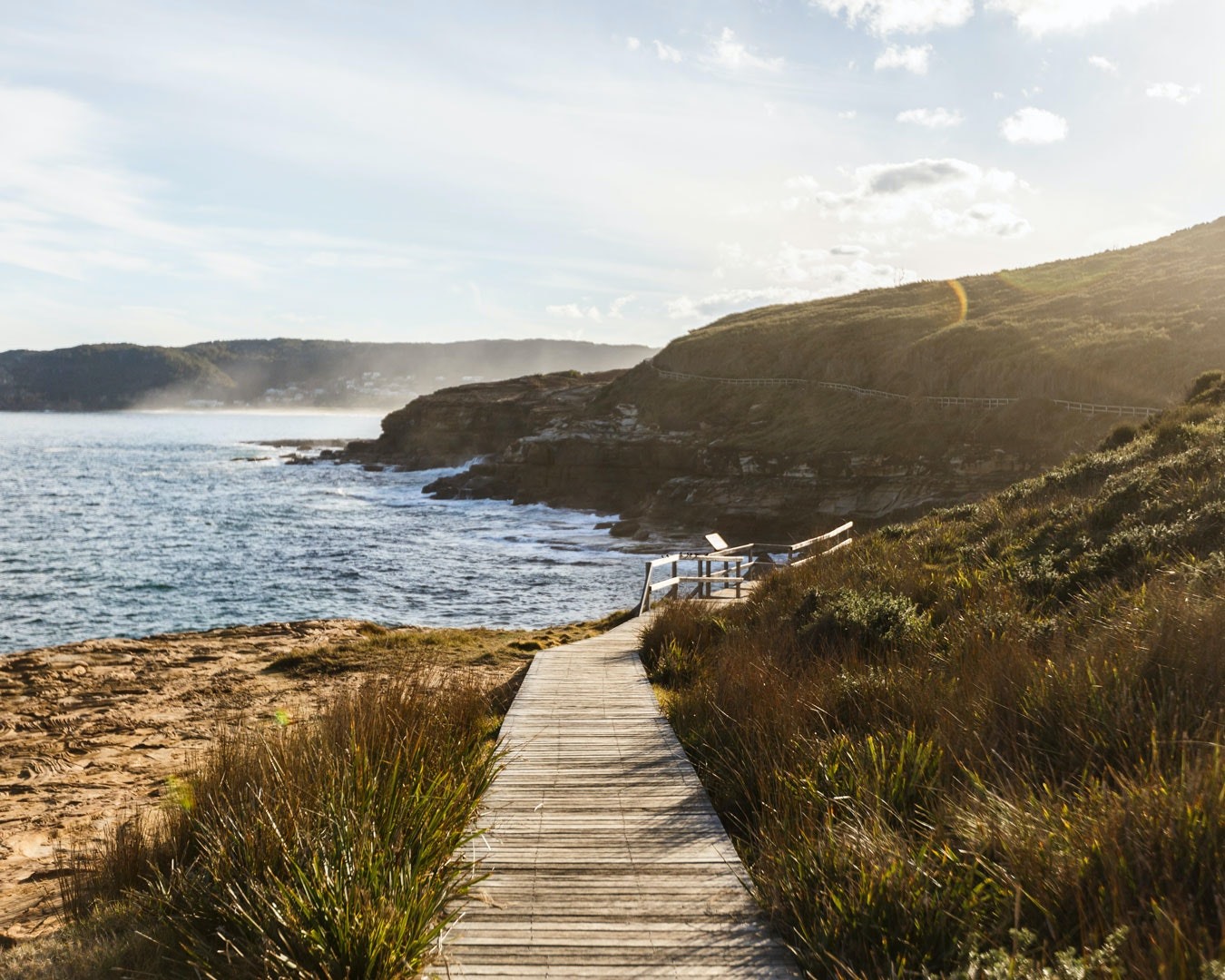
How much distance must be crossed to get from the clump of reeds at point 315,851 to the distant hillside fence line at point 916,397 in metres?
22.4

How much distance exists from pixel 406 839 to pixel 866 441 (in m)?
41.5

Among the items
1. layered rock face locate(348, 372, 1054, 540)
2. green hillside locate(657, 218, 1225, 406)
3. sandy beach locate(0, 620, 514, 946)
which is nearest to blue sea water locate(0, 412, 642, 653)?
layered rock face locate(348, 372, 1054, 540)

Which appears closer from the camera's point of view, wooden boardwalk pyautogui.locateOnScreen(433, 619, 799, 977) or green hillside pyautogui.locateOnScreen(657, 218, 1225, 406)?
wooden boardwalk pyautogui.locateOnScreen(433, 619, 799, 977)

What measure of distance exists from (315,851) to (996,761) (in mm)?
3691

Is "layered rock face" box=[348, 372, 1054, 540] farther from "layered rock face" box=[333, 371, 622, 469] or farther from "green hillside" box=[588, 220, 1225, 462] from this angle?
"green hillside" box=[588, 220, 1225, 462]

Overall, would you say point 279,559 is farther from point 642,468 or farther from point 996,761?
point 996,761

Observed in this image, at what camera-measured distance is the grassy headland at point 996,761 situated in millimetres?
3232

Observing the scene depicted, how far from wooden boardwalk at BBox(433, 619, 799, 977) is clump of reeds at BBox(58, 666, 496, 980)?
238mm

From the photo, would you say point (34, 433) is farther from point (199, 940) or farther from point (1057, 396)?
point (199, 940)

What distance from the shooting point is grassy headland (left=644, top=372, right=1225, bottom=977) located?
10.6ft

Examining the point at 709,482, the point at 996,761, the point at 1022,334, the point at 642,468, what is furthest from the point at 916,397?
the point at 996,761

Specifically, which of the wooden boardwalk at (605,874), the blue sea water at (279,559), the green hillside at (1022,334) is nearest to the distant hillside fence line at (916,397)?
the green hillside at (1022,334)

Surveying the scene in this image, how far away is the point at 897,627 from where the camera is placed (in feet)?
28.8

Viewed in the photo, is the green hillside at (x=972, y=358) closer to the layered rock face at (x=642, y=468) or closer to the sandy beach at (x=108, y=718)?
the layered rock face at (x=642, y=468)
